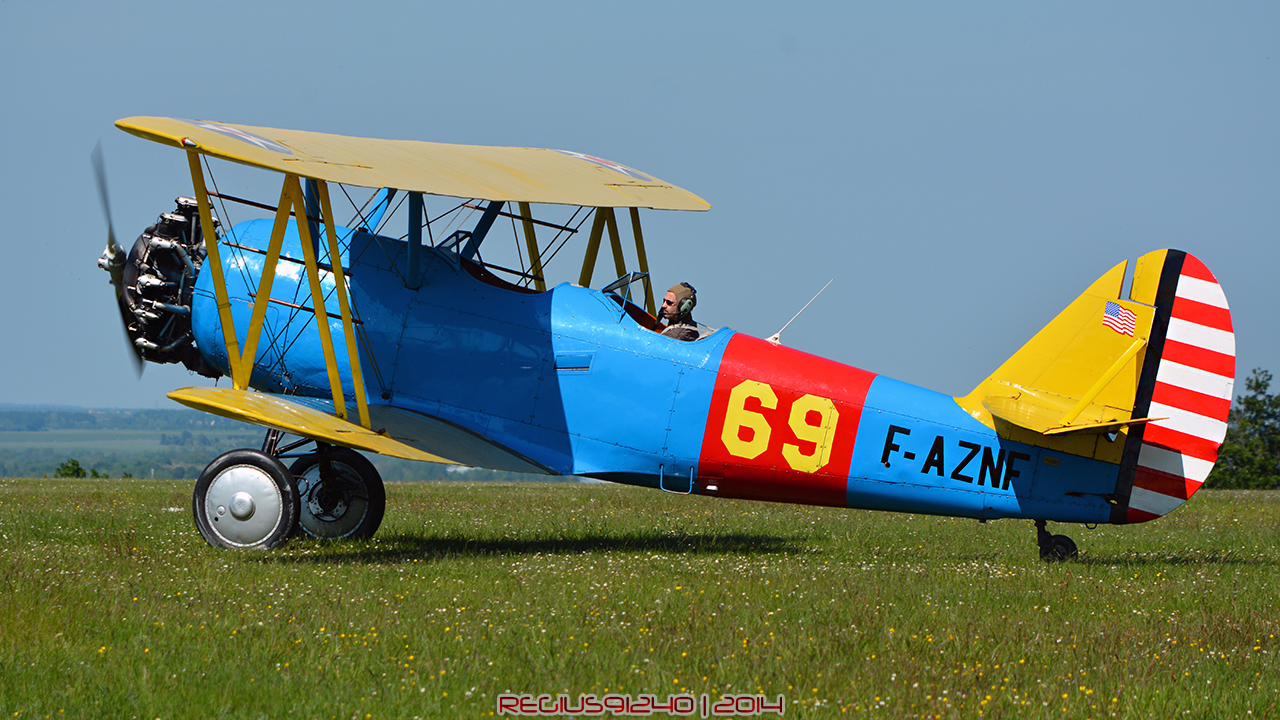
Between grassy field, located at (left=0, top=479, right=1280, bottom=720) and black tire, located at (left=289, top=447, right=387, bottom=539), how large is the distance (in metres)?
0.33

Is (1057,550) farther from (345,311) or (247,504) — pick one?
(247,504)

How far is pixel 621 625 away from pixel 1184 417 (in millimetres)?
4893

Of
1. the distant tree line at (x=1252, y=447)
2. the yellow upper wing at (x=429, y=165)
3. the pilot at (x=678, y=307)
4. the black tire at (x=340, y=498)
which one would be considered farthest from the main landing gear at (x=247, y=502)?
Answer: the distant tree line at (x=1252, y=447)

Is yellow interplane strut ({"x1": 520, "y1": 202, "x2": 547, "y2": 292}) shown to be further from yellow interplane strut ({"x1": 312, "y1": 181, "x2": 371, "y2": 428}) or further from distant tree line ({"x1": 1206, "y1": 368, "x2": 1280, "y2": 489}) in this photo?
distant tree line ({"x1": 1206, "y1": 368, "x2": 1280, "y2": 489})

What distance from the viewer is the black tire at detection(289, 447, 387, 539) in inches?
382

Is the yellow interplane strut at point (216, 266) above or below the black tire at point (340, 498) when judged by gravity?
above

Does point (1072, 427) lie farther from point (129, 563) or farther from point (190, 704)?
point (129, 563)

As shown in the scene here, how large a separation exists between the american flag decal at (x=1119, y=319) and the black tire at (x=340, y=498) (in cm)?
591

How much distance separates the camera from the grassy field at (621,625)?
4.86 meters

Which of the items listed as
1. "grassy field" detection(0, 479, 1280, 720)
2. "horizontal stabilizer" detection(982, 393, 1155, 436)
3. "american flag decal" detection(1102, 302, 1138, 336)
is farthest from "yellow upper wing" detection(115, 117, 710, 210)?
"american flag decal" detection(1102, 302, 1138, 336)

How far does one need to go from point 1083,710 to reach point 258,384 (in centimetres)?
730

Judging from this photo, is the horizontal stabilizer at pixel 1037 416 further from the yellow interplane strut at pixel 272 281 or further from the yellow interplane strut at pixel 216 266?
the yellow interplane strut at pixel 216 266

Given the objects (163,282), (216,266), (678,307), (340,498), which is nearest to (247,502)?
(340,498)

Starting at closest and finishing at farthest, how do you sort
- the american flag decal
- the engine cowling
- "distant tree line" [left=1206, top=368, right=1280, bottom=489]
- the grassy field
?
the grassy field, the american flag decal, the engine cowling, "distant tree line" [left=1206, top=368, right=1280, bottom=489]
